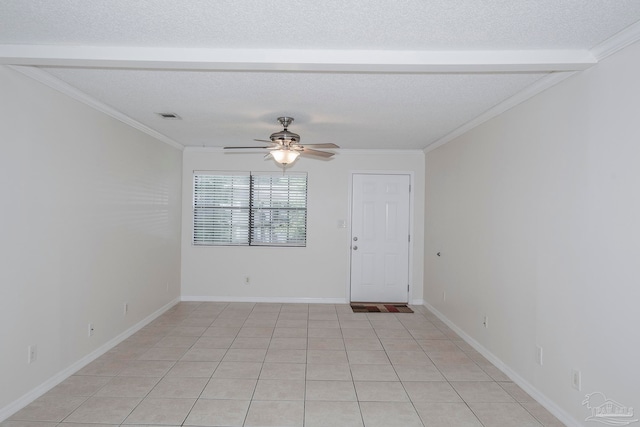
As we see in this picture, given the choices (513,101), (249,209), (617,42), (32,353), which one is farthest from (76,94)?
(617,42)

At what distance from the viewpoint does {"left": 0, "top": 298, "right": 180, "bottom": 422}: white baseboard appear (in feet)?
7.95

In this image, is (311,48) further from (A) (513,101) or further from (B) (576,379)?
(B) (576,379)

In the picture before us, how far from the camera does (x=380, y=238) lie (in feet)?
18.5

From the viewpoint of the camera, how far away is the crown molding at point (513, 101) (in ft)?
8.39

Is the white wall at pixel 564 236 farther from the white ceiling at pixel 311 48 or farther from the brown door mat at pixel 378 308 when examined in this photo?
the brown door mat at pixel 378 308

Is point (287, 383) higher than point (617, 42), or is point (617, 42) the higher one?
point (617, 42)

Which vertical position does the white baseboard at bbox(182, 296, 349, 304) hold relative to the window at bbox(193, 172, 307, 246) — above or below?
below

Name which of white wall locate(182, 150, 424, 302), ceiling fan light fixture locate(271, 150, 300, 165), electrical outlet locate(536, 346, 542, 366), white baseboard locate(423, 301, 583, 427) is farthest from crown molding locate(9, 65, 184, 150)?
white baseboard locate(423, 301, 583, 427)

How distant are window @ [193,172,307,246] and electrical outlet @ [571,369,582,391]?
12.5 feet

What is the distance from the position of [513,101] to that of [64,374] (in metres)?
4.37

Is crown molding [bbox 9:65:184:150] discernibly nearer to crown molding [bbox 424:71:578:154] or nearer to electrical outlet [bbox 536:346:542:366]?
crown molding [bbox 424:71:578:154]

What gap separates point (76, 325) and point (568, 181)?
13.2 ft

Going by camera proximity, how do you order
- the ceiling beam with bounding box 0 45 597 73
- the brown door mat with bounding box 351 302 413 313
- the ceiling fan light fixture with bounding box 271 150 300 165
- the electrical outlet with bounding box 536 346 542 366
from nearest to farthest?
1. the ceiling beam with bounding box 0 45 597 73
2. the electrical outlet with bounding box 536 346 542 366
3. the ceiling fan light fixture with bounding box 271 150 300 165
4. the brown door mat with bounding box 351 302 413 313

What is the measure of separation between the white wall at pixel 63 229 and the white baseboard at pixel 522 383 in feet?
12.2
